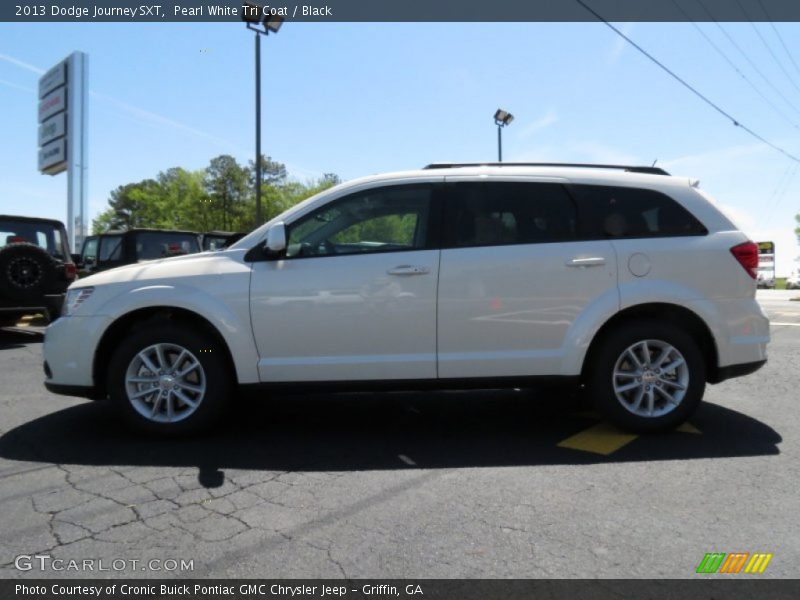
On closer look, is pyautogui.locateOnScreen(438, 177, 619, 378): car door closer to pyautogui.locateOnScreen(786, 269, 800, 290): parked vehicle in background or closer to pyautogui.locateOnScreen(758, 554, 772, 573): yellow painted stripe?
pyautogui.locateOnScreen(758, 554, 772, 573): yellow painted stripe

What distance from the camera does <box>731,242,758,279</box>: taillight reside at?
4.11 m

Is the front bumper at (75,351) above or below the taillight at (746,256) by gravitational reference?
below

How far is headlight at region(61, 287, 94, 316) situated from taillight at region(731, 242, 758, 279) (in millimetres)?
4527

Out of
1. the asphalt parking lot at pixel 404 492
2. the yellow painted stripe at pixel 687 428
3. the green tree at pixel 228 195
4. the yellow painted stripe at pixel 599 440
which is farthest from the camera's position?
the green tree at pixel 228 195

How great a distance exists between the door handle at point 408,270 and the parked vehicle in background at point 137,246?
7724mm

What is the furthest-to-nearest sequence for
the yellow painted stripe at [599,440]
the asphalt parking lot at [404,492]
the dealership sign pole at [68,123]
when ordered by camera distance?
the dealership sign pole at [68,123], the yellow painted stripe at [599,440], the asphalt parking lot at [404,492]

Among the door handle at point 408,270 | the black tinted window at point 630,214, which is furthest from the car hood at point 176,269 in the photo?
the black tinted window at point 630,214

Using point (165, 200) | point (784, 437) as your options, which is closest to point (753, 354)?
point (784, 437)

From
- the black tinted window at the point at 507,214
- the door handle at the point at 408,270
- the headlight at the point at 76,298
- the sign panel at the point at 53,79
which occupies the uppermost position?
the sign panel at the point at 53,79

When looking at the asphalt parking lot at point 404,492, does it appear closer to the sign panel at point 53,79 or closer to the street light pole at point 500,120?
the street light pole at point 500,120

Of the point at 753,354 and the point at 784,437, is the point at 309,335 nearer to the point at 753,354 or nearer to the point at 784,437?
the point at 753,354

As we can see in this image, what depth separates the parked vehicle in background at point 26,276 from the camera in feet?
27.4

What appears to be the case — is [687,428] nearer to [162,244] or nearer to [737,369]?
[737,369]

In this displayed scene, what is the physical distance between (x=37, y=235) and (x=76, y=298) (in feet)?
20.5
